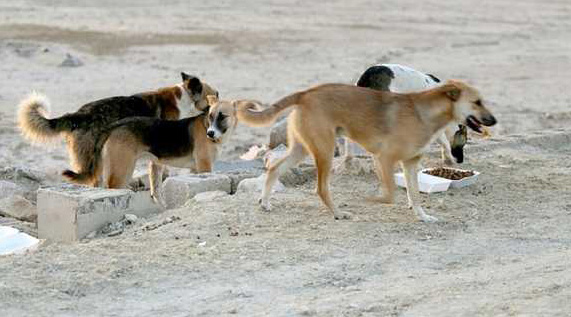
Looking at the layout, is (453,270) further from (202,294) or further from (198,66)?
(198,66)

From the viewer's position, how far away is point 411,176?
9648mm

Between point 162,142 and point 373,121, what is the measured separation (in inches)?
89.5

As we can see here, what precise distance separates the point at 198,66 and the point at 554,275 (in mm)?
12492

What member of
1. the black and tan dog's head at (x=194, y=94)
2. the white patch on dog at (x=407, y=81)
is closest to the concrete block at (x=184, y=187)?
the black and tan dog's head at (x=194, y=94)

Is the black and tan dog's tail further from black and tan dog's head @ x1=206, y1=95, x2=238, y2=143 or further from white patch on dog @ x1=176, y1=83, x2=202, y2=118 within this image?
black and tan dog's head @ x1=206, y1=95, x2=238, y2=143

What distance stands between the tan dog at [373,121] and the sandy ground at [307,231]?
367mm

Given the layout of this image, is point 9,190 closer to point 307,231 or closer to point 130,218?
point 130,218

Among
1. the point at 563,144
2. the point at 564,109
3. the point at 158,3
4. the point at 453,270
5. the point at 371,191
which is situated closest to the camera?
the point at 453,270

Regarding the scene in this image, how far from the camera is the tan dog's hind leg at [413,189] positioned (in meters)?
9.45

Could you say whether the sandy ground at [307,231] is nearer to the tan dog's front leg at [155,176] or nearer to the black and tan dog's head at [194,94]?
the tan dog's front leg at [155,176]

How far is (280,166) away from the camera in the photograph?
9625 mm

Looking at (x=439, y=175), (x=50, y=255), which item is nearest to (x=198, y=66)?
(x=439, y=175)

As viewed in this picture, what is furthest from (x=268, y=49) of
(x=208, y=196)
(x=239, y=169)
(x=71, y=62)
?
(x=208, y=196)

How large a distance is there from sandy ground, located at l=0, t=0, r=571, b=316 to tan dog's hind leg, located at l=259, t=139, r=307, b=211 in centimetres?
14
